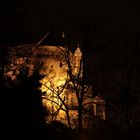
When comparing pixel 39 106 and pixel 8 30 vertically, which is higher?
pixel 8 30

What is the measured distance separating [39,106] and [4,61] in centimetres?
328

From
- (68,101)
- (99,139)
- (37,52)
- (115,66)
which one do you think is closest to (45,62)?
(37,52)

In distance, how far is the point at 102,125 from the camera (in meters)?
38.8

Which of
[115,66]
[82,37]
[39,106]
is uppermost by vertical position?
[82,37]

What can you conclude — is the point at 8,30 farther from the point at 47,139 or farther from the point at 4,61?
the point at 47,139

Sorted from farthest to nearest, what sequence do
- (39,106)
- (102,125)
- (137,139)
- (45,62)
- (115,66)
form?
(45,62) < (102,125) < (137,139) < (115,66) < (39,106)

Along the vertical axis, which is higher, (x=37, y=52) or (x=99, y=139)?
(x=37, y=52)

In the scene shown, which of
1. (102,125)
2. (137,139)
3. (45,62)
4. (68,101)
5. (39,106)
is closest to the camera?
Result: (39,106)

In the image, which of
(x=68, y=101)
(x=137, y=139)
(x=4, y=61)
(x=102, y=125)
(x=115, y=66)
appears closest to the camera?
(x=4, y=61)

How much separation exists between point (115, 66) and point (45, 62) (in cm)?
2884

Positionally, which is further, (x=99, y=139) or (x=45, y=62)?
(x=45, y=62)

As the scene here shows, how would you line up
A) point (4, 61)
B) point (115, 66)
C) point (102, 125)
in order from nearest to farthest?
point (4, 61) < point (115, 66) < point (102, 125)

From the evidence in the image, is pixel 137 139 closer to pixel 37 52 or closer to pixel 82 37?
pixel 82 37

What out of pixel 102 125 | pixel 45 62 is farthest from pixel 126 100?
pixel 45 62
